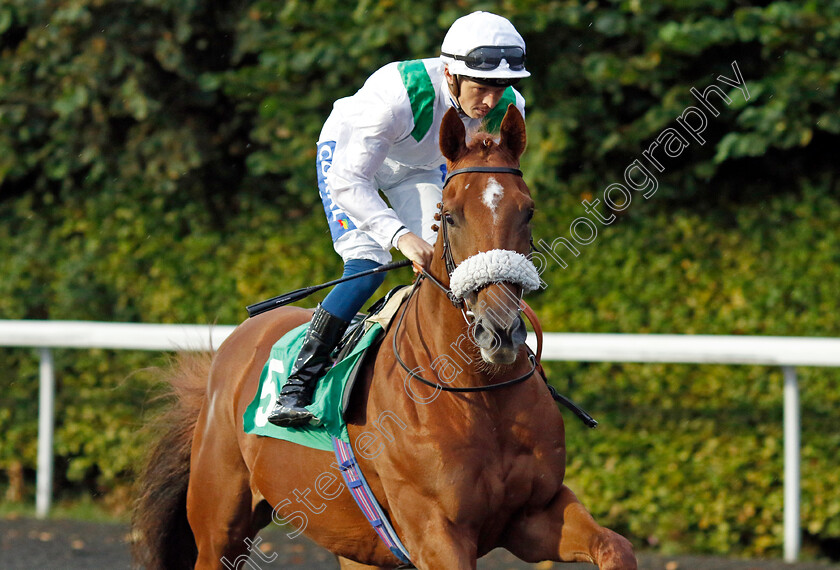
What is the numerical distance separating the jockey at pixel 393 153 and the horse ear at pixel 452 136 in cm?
17

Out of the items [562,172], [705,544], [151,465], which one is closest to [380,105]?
[151,465]

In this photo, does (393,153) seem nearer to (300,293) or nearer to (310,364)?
(300,293)

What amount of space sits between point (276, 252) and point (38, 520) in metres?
2.21

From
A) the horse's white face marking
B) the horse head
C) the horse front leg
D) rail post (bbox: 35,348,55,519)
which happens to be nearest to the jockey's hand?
the horse head

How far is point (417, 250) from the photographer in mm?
3074

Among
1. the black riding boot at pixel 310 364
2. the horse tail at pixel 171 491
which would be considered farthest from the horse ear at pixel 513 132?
the horse tail at pixel 171 491

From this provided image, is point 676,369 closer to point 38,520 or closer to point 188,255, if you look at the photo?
point 188,255

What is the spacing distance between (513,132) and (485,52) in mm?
316

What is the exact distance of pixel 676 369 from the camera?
5719 millimetres

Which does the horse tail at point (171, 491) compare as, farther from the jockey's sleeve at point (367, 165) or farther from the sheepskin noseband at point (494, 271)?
the sheepskin noseband at point (494, 271)

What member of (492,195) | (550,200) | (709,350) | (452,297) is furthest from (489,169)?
(550,200)

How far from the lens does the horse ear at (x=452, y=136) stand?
115 inches

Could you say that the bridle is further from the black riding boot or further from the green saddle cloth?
the black riding boot

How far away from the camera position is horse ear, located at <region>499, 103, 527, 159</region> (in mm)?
2902
